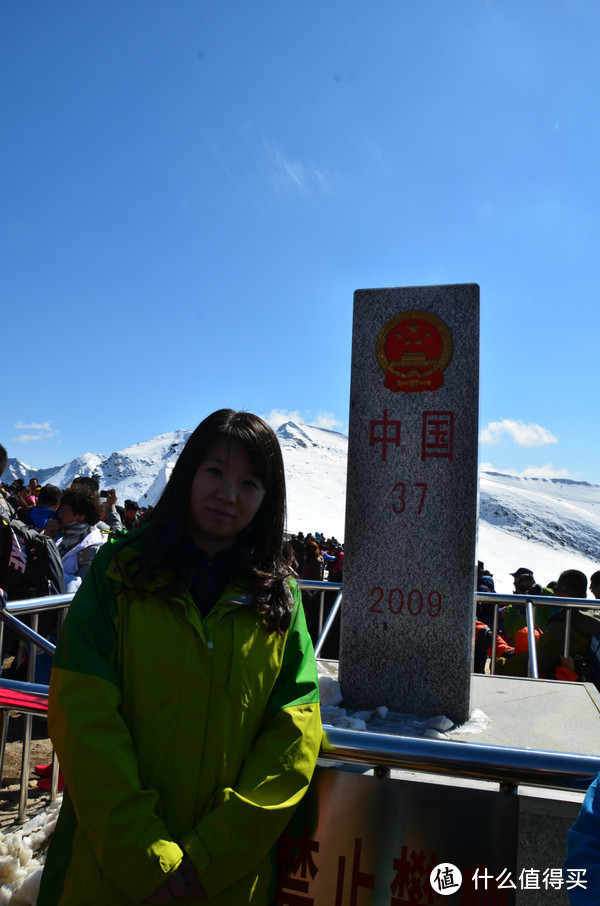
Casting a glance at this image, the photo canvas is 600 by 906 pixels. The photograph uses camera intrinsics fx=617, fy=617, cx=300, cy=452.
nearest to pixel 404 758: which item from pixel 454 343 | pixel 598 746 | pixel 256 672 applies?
pixel 256 672

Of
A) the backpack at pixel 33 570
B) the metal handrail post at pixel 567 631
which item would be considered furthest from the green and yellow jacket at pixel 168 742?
the metal handrail post at pixel 567 631

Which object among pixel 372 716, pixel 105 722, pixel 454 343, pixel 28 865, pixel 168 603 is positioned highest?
pixel 454 343

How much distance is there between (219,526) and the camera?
1.72 meters

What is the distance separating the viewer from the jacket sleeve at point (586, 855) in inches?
47.5

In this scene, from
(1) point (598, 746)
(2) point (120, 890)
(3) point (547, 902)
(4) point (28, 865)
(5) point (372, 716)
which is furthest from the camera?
(5) point (372, 716)

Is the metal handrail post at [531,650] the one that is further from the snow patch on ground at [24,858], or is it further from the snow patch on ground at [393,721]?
the snow patch on ground at [24,858]

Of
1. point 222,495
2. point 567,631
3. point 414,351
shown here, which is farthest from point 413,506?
point 222,495

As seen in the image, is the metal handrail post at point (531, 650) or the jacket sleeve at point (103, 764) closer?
the jacket sleeve at point (103, 764)

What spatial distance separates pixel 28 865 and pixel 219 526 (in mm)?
1819

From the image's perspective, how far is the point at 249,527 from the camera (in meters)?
1.87

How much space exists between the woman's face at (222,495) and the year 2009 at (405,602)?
2310 mm

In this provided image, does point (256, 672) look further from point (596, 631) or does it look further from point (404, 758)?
point (596, 631)

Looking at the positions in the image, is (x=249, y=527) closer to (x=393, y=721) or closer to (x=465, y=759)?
(x=465, y=759)

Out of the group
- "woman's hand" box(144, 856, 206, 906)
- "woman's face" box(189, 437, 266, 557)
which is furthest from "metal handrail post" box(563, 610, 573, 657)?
"woman's hand" box(144, 856, 206, 906)
